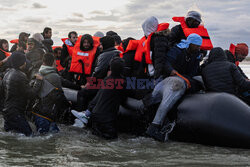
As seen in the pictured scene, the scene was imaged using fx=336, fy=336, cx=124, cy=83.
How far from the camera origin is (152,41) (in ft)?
19.3

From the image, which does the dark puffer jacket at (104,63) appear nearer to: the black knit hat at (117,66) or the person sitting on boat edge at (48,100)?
the black knit hat at (117,66)

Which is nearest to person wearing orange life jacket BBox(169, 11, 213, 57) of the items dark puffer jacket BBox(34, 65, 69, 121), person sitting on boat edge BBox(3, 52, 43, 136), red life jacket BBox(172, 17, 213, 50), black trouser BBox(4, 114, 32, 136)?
red life jacket BBox(172, 17, 213, 50)

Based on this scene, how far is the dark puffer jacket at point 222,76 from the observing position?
559 cm

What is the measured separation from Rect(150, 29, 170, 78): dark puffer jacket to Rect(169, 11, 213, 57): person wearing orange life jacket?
2.11 feet

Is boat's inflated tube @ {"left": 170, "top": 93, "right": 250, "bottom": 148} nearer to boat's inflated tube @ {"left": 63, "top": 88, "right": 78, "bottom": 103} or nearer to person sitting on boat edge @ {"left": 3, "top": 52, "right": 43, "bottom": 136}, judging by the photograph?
person sitting on boat edge @ {"left": 3, "top": 52, "right": 43, "bottom": 136}

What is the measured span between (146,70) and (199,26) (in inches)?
53.4

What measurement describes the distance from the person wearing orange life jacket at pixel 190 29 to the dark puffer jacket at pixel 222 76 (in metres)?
0.64

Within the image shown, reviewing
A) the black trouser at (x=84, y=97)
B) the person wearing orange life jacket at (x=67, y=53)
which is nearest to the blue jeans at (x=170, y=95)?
the black trouser at (x=84, y=97)

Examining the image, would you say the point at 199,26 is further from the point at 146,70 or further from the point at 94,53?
the point at 94,53

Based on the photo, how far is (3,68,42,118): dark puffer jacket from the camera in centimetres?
571

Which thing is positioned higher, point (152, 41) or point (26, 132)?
→ point (152, 41)

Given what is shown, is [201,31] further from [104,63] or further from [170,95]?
[104,63]

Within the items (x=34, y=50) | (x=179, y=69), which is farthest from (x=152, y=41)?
(x=34, y=50)

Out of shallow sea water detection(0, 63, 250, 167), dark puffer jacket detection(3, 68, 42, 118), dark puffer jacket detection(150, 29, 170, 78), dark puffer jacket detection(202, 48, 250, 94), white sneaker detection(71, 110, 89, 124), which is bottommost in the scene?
shallow sea water detection(0, 63, 250, 167)
